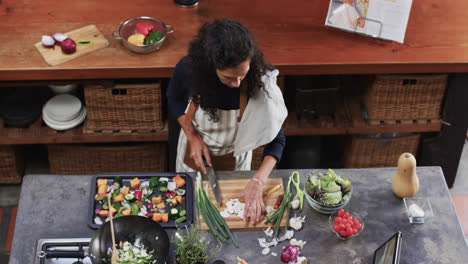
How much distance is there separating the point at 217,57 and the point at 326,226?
916mm

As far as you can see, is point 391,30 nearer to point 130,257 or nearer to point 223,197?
point 223,197

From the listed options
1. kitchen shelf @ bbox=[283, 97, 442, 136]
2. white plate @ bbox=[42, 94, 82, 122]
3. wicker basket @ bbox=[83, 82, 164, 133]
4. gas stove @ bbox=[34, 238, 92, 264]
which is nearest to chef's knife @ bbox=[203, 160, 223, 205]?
gas stove @ bbox=[34, 238, 92, 264]

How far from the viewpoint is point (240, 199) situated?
104 inches

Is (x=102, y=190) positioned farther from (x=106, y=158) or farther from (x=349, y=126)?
(x=349, y=126)

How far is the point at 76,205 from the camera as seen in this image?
2.58 m

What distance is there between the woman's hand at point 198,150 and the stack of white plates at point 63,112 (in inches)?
44.5

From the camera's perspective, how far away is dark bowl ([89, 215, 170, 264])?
2.25m

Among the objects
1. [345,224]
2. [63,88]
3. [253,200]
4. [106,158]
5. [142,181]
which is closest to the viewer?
[345,224]

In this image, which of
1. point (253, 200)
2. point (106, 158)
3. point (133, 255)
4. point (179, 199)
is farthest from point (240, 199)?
point (106, 158)

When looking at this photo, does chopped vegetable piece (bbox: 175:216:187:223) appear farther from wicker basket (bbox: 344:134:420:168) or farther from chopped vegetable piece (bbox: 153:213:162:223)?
wicker basket (bbox: 344:134:420:168)

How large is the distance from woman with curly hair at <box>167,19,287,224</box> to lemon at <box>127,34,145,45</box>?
0.64m

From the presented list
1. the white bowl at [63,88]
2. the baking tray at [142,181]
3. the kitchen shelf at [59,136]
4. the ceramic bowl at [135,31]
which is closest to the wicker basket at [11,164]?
the kitchen shelf at [59,136]

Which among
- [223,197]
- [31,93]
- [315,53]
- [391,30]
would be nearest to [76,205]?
[223,197]

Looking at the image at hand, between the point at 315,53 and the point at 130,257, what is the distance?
1.75 m
